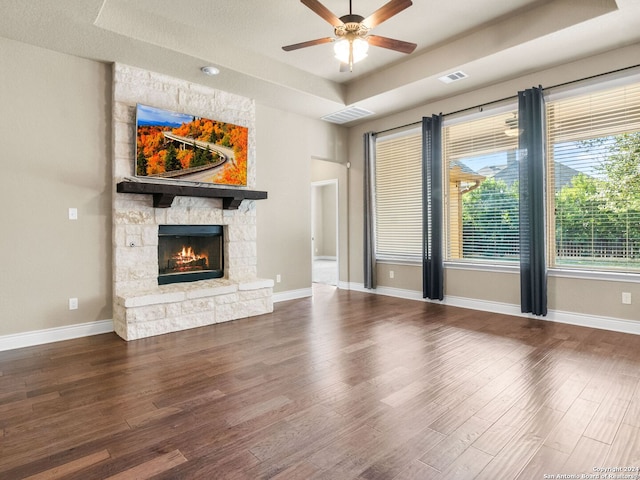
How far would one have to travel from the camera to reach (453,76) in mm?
4652

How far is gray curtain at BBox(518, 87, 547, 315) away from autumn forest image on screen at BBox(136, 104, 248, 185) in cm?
373

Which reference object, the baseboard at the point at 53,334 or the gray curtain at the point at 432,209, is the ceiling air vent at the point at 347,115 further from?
the baseboard at the point at 53,334

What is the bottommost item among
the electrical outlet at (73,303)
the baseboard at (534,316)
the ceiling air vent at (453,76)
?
the baseboard at (534,316)

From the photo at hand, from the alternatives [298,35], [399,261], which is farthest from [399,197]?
[298,35]

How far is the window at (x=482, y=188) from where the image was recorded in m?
4.86

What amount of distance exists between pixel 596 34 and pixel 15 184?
19.9 ft

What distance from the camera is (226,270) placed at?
5.15 meters

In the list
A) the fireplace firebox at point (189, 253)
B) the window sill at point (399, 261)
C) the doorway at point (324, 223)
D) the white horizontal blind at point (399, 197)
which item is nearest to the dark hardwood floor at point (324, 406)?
the fireplace firebox at point (189, 253)

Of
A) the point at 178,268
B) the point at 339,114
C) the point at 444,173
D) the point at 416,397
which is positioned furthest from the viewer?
the point at 339,114

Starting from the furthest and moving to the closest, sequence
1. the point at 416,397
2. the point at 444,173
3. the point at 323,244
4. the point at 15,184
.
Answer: the point at 323,244
the point at 444,173
the point at 15,184
the point at 416,397

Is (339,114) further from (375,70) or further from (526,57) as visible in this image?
(526,57)

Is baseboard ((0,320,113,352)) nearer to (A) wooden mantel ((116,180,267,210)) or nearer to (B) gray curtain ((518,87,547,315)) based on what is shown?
(A) wooden mantel ((116,180,267,210))

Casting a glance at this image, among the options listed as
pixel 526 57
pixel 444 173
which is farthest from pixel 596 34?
pixel 444 173

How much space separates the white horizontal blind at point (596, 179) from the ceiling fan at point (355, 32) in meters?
2.47
